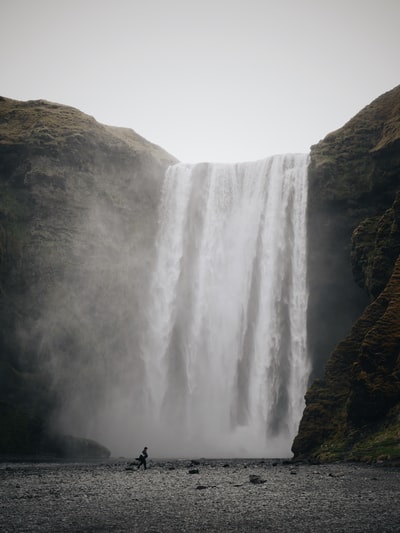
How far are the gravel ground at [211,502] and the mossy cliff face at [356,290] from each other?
15.4ft

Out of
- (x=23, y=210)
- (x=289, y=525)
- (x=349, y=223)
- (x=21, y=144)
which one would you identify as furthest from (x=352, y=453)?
(x=21, y=144)

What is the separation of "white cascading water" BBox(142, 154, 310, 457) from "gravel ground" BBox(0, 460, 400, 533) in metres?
20.4

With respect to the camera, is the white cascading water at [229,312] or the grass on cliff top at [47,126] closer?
the white cascading water at [229,312]

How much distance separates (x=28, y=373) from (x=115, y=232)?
17195 millimetres

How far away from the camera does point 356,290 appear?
4191 centimetres

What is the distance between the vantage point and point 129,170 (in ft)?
181

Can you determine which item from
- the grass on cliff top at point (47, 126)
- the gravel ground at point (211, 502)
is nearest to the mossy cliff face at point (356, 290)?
the gravel ground at point (211, 502)

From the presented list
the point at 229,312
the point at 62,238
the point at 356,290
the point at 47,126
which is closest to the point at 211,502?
the point at 356,290

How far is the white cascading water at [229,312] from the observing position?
135 feet

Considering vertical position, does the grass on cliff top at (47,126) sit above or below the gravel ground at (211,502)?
above

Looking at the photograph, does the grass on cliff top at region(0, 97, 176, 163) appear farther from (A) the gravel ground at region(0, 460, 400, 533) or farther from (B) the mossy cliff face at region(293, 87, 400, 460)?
(A) the gravel ground at region(0, 460, 400, 533)

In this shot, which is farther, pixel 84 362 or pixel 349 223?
pixel 84 362

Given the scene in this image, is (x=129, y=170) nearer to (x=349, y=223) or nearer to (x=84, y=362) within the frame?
(x=84, y=362)

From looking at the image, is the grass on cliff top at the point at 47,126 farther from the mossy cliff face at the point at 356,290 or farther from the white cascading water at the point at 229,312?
the mossy cliff face at the point at 356,290
